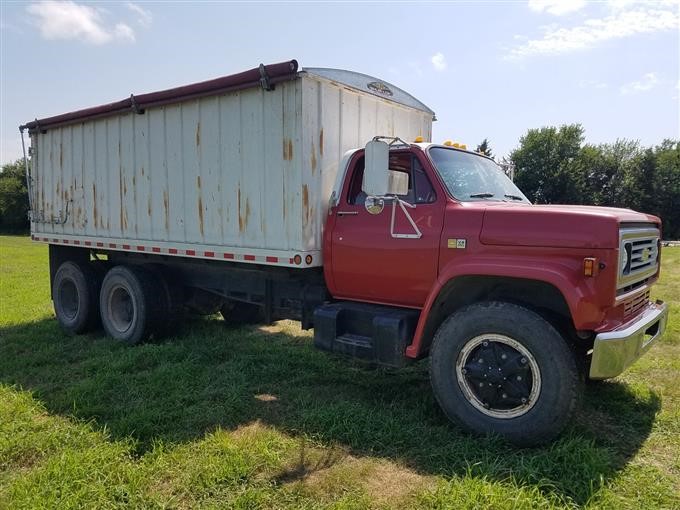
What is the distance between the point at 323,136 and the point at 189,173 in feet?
5.92

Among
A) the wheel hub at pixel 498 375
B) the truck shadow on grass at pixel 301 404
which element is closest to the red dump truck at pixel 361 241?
the wheel hub at pixel 498 375

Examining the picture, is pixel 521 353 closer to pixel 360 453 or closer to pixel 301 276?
pixel 360 453

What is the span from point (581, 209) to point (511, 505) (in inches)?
84.3

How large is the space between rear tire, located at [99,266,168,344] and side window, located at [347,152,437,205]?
10.5ft

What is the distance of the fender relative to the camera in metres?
3.48

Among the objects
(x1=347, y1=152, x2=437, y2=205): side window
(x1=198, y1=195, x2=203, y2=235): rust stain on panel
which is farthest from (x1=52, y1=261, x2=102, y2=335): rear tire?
(x1=347, y1=152, x2=437, y2=205): side window

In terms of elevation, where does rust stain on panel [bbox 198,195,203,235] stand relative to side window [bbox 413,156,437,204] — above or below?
below

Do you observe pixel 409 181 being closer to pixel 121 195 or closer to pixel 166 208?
pixel 166 208

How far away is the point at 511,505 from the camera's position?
296 cm

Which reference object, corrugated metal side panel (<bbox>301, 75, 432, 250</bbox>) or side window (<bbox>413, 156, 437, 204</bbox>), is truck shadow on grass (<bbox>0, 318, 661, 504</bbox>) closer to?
corrugated metal side panel (<bbox>301, 75, 432, 250</bbox>)

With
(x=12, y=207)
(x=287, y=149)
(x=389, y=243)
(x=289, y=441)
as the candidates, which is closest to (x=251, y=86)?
(x=287, y=149)

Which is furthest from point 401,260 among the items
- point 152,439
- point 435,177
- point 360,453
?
point 152,439

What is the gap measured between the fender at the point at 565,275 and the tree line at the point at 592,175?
43826 mm

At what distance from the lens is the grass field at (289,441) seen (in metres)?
3.15
